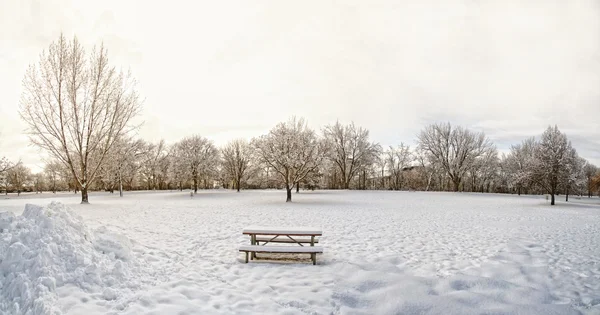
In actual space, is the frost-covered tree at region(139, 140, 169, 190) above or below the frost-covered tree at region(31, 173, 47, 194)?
above

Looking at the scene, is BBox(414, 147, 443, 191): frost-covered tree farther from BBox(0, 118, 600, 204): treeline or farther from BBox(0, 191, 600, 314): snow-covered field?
BBox(0, 191, 600, 314): snow-covered field

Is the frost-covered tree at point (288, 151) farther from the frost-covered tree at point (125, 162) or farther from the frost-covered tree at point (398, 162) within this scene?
the frost-covered tree at point (398, 162)

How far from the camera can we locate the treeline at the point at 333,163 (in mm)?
28312

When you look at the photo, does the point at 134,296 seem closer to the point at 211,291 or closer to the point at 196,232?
the point at 211,291

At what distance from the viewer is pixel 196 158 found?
154ft

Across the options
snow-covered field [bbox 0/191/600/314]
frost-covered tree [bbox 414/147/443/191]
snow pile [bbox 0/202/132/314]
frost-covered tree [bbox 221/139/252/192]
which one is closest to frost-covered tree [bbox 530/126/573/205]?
snow-covered field [bbox 0/191/600/314]

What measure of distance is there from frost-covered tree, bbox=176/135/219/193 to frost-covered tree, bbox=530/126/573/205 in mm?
41446

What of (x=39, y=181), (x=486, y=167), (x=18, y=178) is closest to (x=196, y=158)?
(x=18, y=178)

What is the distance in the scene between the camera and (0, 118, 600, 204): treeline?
92.9 ft

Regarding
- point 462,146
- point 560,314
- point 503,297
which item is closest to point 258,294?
point 503,297

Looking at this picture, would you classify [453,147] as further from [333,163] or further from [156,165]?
[156,165]

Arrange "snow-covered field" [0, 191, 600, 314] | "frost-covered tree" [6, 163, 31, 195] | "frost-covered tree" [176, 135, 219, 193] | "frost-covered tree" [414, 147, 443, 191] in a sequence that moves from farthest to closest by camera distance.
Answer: "frost-covered tree" [6, 163, 31, 195] < "frost-covered tree" [414, 147, 443, 191] < "frost-covered tree" [176, 135, 219, 193] < "snow-covered field" [0, 191, 600, 314]

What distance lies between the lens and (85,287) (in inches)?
209

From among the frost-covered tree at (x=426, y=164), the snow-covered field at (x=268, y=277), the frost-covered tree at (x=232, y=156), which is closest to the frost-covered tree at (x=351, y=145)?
the frost-covered tree at (x=426, y=164)
